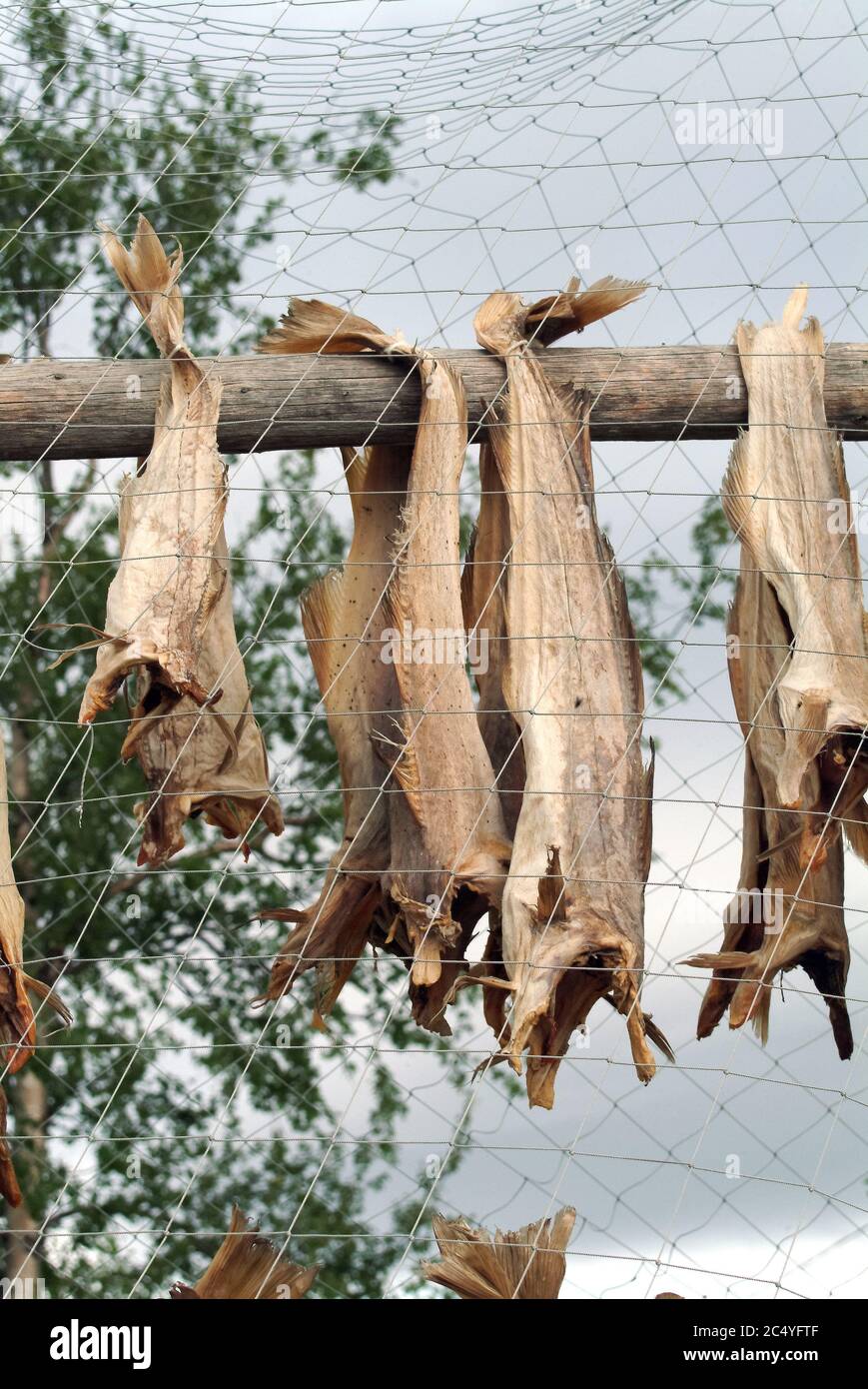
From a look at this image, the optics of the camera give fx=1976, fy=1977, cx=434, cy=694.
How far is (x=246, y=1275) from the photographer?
5500 mm

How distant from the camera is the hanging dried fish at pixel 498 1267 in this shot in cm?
544

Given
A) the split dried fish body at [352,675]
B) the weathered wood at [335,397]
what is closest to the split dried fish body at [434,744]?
the split dried fish body at [352,675]

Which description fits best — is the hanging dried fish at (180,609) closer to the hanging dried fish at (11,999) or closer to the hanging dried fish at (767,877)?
the hanging dried fish at (11,999)

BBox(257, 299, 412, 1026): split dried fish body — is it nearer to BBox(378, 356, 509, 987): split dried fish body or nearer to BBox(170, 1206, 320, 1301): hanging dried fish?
BBox(378, 356, 509, 987): split dried fish body

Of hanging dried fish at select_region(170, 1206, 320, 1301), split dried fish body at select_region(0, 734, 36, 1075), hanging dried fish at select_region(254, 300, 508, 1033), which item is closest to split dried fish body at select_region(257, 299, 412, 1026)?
hanging dried fish at select_region(254, 300, 508, 1033)

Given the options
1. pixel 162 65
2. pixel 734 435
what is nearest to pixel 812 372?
pixel 734 435

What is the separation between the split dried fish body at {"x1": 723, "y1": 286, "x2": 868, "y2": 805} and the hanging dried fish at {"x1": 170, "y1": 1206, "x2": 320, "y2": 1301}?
81.0 inches

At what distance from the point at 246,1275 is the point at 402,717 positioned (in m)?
1.85

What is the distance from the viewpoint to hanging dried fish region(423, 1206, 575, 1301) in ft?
17.9

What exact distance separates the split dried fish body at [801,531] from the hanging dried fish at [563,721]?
1.57 feet

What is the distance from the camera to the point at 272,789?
6340mm

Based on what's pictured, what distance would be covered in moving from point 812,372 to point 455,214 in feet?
5.76

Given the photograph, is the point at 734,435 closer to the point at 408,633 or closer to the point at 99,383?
the point at 408,633

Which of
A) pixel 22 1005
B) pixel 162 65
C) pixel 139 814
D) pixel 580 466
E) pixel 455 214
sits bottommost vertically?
pixel 22 1005
